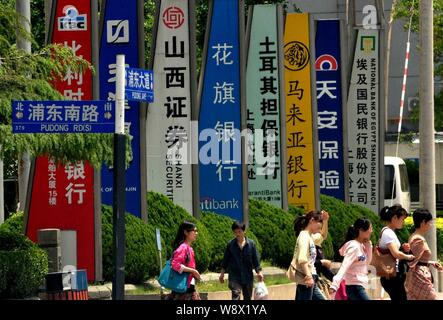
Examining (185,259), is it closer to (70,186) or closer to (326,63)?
(70,186)

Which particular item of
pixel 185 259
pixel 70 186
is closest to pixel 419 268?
pixel 185 259

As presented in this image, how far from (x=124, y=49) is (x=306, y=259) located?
7.21 m

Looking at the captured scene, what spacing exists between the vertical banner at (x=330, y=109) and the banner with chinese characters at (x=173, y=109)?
25.4 feet

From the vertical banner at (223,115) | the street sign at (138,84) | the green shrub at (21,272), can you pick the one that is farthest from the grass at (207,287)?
the street sign at (138,84)

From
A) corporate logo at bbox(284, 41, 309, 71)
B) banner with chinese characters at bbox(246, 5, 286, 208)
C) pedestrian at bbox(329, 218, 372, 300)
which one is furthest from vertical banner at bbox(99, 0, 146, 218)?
corporate logo at bbox(284, 41, 309, 71)

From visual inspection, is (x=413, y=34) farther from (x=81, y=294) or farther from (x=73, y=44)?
(x=81, y=294)

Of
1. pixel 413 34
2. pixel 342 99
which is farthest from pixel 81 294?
pixel 413 34

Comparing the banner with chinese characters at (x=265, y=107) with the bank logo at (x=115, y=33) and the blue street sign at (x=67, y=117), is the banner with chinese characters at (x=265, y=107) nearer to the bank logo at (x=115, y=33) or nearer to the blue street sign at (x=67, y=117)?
the bank logo at (x=115, y=33)

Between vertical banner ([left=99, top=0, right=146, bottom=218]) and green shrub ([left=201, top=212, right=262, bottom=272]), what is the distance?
225 centimetres

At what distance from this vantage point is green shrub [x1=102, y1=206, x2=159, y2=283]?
21.3 meters

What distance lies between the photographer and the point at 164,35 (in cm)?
2430

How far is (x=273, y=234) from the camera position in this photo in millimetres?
26812

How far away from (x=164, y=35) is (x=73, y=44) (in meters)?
3.51

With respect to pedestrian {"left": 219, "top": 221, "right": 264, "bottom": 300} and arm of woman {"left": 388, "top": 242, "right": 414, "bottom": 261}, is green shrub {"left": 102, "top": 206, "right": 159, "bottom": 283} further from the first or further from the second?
arm of woman {"left": 388, "top": 242, "right": 414, "bottom": 261}
